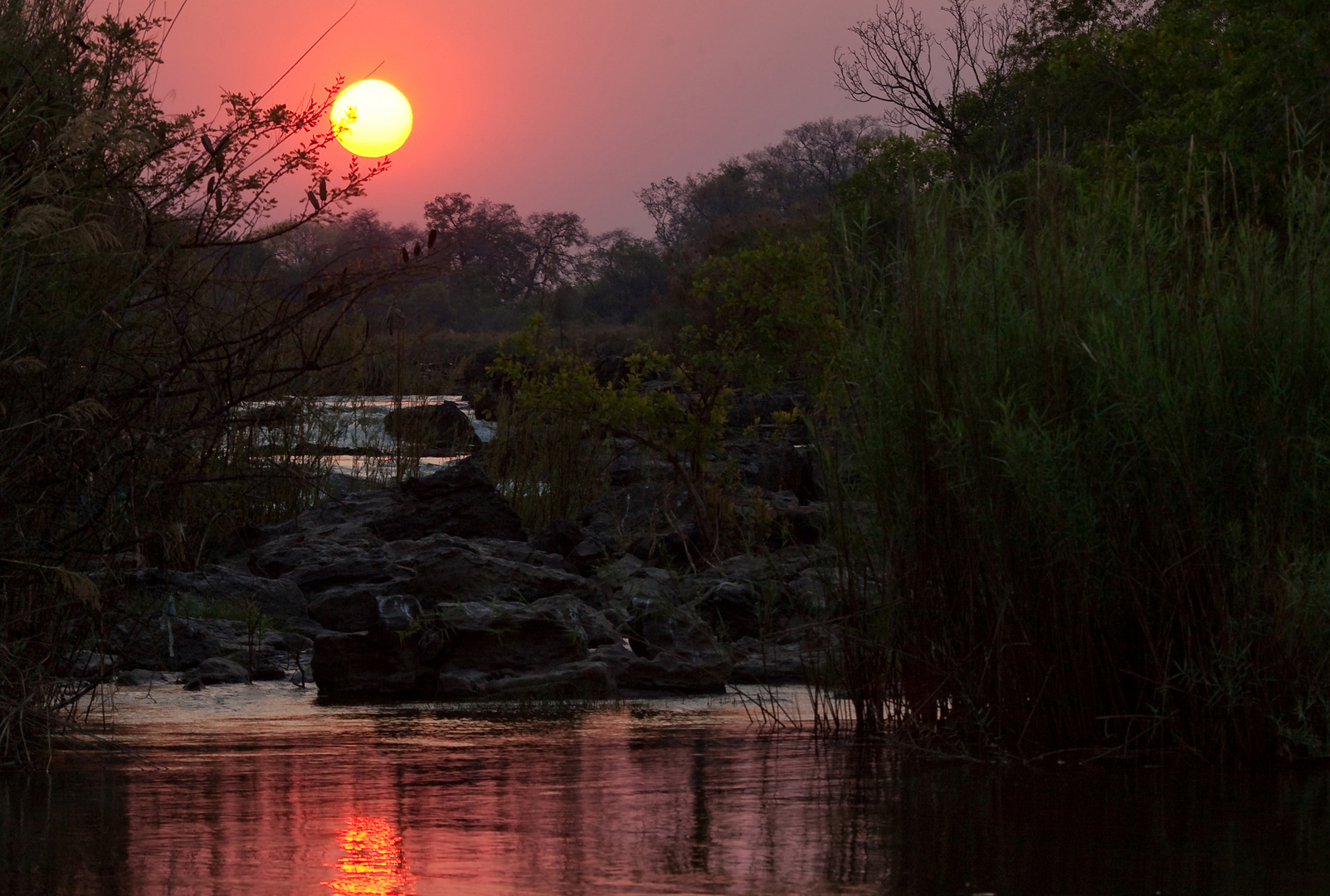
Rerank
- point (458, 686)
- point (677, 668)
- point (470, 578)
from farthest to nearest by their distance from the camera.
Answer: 1. point (470, 578)
2. point (677, 668)
3. point (458, 686)

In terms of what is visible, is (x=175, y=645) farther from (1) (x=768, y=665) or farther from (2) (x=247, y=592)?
(1) (x=768, y=665)

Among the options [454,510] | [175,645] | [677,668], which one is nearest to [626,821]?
[677,668]

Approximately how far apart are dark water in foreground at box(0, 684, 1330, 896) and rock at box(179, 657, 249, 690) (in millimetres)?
1998

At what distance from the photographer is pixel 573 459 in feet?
54.1

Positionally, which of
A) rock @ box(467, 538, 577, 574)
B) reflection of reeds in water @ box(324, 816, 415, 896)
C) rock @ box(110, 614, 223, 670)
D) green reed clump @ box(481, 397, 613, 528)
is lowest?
reflection of reeds in water @ box(324, 816, 415, 896)

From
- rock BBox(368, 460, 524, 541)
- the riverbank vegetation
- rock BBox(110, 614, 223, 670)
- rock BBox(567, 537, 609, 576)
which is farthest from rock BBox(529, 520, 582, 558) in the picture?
the riverbank vegetation

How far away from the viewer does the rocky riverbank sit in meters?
8.50

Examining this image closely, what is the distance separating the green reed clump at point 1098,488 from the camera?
557 centimetres

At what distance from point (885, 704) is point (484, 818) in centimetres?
244

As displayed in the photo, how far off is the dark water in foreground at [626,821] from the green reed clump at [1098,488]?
355 mm

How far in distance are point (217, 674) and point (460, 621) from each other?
1.52m

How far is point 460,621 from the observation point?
8820 millimetres

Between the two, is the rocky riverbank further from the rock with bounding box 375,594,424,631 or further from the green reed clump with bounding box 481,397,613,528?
the green reed clump with bounding box 481,397,613,528

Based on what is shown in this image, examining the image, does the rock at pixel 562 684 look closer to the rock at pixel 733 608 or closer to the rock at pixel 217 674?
the rock at pixel 217 674
